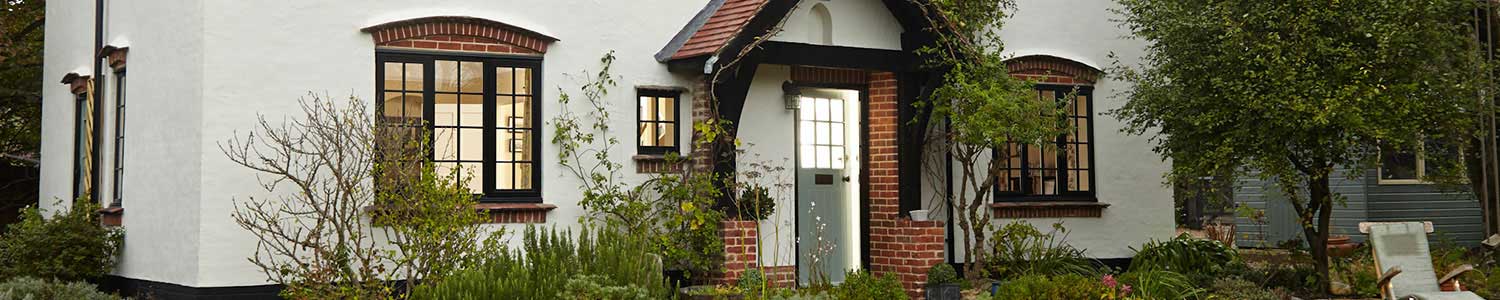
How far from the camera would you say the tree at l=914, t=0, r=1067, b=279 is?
1236cm

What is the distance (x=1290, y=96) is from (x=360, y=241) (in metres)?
7.16

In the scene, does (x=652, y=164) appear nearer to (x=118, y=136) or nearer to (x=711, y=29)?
(x=711, y=29)

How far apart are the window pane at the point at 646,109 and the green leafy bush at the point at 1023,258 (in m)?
3.44

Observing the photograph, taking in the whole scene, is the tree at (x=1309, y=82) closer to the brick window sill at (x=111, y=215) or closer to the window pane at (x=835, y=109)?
the window pane at (x=835, y=109)

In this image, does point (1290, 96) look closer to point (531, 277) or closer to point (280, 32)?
point (531, 277)

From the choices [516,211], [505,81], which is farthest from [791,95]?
[516,211]

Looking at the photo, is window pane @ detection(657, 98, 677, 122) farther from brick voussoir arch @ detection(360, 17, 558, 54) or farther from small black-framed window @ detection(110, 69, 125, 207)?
small black-framed window @ detection(110, 69, 125, 207)

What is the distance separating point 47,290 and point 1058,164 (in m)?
9.00

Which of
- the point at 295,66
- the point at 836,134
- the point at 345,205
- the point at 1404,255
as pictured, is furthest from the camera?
the point at 836,134

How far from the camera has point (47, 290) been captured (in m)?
11.4

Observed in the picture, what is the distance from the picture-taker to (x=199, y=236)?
10680mm

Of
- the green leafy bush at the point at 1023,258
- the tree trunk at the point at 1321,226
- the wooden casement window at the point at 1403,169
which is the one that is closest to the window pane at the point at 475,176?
the green leafy bush at the point at 1023,258

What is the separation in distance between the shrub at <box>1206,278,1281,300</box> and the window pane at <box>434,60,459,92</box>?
20.1 ft

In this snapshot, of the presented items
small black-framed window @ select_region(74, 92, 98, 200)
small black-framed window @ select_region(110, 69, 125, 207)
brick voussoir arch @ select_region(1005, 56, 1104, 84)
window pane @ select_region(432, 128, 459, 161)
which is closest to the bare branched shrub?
window pane @ select_region(432, 128, 459, 161)
